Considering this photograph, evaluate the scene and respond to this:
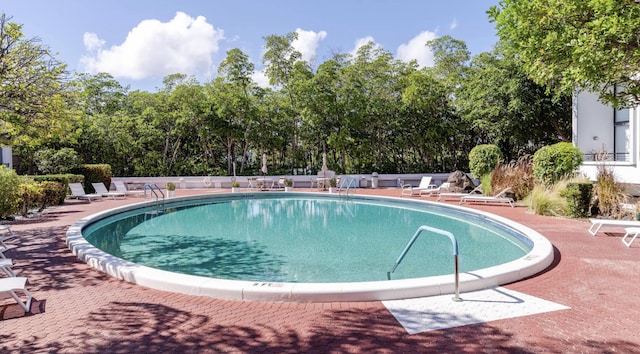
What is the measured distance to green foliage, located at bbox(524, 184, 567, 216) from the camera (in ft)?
32.7

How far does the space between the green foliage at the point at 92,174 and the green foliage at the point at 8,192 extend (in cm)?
643

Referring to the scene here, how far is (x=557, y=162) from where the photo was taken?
11.6m

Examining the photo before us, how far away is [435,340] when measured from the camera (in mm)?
3125

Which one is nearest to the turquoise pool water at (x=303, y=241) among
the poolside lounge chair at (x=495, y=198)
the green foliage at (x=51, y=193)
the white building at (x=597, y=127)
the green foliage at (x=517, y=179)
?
the poolside lounge chair at (x=495, y=198)

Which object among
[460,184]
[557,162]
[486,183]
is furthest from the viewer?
[460,184]

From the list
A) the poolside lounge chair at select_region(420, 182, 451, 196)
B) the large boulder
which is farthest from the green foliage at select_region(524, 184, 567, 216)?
the large boulder

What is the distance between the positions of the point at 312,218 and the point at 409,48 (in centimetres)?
1891

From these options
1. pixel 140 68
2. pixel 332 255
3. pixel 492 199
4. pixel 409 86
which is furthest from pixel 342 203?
pixel 140 68

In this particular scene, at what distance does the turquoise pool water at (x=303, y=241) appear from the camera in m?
6.15

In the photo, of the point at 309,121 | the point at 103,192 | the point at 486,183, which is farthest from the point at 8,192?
the point at 486,183

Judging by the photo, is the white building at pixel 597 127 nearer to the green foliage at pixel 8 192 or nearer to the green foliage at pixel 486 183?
the green foliage at pixel 486 183

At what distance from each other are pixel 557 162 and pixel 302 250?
8818 mm

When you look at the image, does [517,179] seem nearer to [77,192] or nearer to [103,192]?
[103,192]

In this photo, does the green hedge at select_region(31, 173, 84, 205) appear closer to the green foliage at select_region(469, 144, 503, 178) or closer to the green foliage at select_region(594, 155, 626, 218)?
the green foliage at select_region(469, 144, 503, 178)
